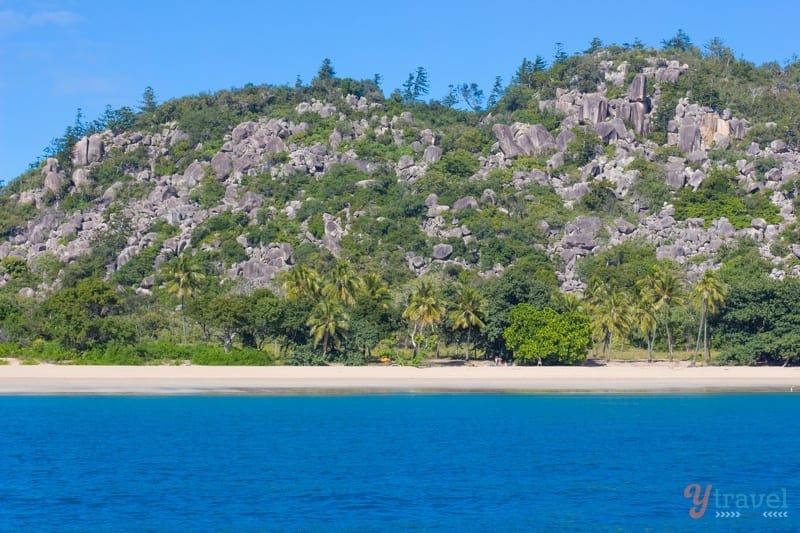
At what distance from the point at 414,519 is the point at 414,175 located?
113m

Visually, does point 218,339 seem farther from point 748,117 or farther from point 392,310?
point 748,117

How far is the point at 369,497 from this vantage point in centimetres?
3306

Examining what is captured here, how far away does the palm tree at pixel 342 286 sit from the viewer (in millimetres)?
81688

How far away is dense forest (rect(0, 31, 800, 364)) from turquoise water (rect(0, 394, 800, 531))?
16226 mm

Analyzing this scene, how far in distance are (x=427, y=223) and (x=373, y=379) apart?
62130mm

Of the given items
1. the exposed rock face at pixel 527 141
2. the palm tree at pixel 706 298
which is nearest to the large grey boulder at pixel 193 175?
the exposed rock face at pixel 527 141

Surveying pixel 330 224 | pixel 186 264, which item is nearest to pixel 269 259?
pixel 330 224

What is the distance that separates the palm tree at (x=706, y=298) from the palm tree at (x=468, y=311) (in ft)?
53.8

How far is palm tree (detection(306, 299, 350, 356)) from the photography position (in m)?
72.2

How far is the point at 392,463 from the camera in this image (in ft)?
129

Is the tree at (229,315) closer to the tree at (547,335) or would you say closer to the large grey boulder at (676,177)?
the tree at (547,335)

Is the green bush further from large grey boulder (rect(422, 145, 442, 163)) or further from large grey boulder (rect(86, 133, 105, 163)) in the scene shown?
large grey boulder (rect(422, 145, 442, 163))

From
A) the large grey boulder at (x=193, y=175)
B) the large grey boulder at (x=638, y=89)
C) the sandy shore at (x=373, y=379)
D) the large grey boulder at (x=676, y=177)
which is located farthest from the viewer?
the large grey boulder at (x=638, y=89)

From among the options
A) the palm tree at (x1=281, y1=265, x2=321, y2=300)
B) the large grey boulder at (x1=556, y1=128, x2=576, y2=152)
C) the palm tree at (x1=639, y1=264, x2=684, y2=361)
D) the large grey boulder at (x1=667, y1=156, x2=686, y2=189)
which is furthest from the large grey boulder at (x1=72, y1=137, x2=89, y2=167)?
the palm tree at (x1=639, y1=264, x2=684, y2=361)
